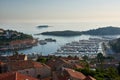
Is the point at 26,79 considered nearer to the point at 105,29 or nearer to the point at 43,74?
the point at 43,74

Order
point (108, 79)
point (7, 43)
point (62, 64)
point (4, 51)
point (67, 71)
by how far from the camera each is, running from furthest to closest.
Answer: point (7, 43)
point (4, 51)
point (62, 64)
point (108, 79)
point (67, 71)

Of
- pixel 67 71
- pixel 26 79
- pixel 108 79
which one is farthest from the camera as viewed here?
pixel 108 79

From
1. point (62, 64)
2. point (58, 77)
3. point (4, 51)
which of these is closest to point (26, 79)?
point (58, 77)

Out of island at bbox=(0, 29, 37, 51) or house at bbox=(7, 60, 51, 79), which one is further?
island at bbox=(0, 29, 37, 51)

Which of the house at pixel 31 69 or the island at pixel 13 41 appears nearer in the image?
the house at pixel 31 69

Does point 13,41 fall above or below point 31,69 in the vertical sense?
below

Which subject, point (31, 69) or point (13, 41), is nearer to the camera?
point (31, 69)

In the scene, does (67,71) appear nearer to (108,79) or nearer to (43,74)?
(43,74)

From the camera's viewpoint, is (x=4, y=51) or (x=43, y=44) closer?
(x=4, y=51)
